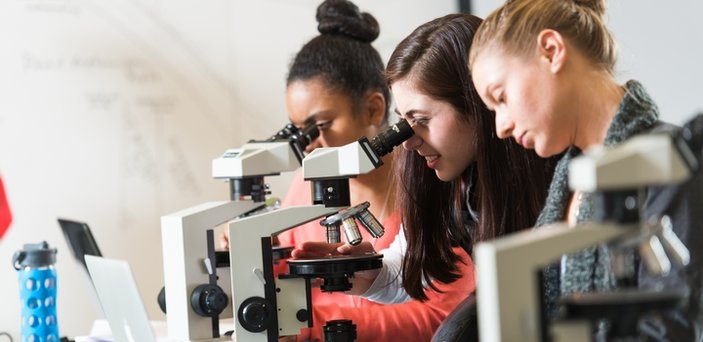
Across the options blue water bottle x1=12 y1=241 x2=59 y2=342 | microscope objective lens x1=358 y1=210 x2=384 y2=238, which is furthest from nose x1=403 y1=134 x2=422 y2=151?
blue water bottle x1=12 y1=241 x2=59 y2=342

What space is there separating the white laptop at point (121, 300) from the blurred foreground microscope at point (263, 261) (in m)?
0.14

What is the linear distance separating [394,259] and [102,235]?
1306mm

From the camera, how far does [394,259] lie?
7.48ft

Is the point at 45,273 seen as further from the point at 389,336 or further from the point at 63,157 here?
the point at 63,157

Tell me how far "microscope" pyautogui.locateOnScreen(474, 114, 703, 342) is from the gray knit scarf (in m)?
0.35

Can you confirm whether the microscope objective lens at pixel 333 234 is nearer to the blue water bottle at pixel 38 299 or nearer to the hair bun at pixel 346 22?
the blue water bottle at pixel 38 299

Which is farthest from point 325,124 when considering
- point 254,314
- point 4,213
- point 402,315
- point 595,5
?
point 595,5

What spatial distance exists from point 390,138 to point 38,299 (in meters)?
0.93

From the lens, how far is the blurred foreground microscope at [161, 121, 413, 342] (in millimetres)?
1846

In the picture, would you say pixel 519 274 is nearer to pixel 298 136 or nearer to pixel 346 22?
pixel 298 136

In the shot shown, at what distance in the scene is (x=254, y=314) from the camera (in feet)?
6.16

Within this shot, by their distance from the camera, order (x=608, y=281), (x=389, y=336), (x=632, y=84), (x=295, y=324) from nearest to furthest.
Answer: (x=608, y=281) < (x=632, y=84) < (x=295, y=324) < (x=389, y=336)

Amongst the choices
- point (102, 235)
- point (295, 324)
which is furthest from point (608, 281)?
point (102, 235)

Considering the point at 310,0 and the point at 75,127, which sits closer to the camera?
the point at 75,127
